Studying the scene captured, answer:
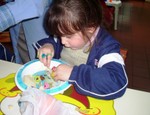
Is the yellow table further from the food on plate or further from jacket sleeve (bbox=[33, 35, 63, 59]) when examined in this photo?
jacket sleeve (bbox=[33, 35, 63, 59])

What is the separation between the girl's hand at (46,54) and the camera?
0.91m

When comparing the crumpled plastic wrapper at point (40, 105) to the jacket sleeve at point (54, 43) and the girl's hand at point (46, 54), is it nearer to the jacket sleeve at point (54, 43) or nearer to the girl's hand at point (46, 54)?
the girl's hand at point (46, 54)

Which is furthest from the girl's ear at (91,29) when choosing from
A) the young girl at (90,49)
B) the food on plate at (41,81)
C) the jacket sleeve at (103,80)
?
the food on plate at (41,81)

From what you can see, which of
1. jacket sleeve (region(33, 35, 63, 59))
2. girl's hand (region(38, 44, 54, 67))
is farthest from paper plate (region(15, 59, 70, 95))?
jacket sleeve (region(33, 35, 63, 59))

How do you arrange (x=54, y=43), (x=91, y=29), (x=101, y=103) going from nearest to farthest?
1. (x=101, y=103)
2. (x=91, y=29)
3. (x=54, y=43)

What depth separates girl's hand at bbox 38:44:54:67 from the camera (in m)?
0.91

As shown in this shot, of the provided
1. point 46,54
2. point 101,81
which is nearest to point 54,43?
point 46,54

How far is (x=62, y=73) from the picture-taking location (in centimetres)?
77

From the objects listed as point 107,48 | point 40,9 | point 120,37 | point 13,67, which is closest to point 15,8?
point 40,9

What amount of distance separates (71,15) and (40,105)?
1.08 ft

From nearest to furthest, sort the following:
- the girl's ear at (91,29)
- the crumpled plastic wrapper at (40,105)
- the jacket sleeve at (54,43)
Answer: the crumpled plastic wrapper at (40,105)
the girl's ear at (91,29)
the jacket sleeve at (54,43)

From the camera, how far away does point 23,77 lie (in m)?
0.82

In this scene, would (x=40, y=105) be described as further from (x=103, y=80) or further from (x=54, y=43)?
(x=54, y=43)

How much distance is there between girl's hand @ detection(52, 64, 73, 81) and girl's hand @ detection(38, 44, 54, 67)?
0.11 meters
